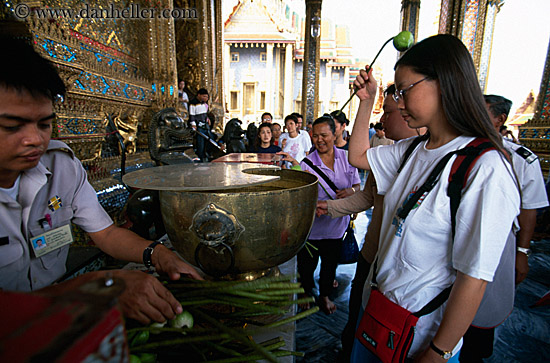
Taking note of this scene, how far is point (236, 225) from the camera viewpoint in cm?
69

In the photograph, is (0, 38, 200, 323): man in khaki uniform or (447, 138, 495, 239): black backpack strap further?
(447, 138, 495, 239): black backpack strap

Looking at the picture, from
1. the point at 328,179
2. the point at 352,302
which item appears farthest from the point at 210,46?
the point at 352,302

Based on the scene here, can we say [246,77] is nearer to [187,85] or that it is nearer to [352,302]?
[187,85]

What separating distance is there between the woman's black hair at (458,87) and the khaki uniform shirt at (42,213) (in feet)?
4.07

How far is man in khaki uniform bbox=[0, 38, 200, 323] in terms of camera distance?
0.61 m

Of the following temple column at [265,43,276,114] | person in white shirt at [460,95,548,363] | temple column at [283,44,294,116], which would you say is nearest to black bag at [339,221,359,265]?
person in white shirt at [460,95,548,363]

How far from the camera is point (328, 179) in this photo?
2.06 m

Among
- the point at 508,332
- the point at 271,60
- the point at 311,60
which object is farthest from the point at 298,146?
the point at 271,60

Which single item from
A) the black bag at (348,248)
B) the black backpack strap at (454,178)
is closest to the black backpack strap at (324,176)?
the black bag at (348,248)

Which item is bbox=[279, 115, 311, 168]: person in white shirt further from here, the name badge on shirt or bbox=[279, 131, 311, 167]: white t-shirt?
the name badge on shirt

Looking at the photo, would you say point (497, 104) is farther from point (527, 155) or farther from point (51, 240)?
point (51, 240)

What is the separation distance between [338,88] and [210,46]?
43.9ft

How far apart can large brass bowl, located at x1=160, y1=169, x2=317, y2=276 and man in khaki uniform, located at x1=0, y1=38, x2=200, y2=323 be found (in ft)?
0.36

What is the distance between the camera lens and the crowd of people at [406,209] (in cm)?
68
